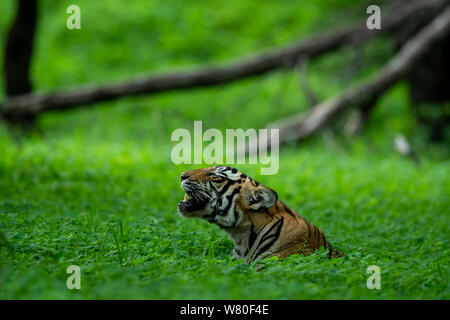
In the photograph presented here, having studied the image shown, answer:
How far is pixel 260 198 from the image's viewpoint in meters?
4.64

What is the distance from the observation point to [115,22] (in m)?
20.1

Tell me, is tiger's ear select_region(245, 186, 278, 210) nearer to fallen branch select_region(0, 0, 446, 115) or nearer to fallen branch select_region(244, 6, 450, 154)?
fallen branch select_region(244, 6, 450, 154)

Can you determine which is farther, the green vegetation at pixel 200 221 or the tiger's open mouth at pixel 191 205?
the tiger's open mouth at pixel 191 205

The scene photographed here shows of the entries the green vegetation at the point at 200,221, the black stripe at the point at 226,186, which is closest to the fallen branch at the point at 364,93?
the green vegetation at the point at 200,221

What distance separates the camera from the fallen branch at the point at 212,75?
11.4 metres

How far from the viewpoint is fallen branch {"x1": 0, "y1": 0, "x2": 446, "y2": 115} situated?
1135cm

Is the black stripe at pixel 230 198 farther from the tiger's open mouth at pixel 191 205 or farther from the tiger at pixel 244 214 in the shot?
the tiger's open mouth at pixel 191 205

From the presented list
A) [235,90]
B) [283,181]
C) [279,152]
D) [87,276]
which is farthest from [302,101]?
[87,276]

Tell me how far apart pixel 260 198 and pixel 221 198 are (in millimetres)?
287

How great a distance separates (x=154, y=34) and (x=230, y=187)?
16404 mm

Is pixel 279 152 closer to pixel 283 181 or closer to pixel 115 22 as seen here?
pixel 283 181

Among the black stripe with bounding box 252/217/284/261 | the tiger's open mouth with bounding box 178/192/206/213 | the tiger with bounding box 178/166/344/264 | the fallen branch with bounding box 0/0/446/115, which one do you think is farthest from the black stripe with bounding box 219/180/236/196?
the fallen branch with bounding box 0/0/446/115
